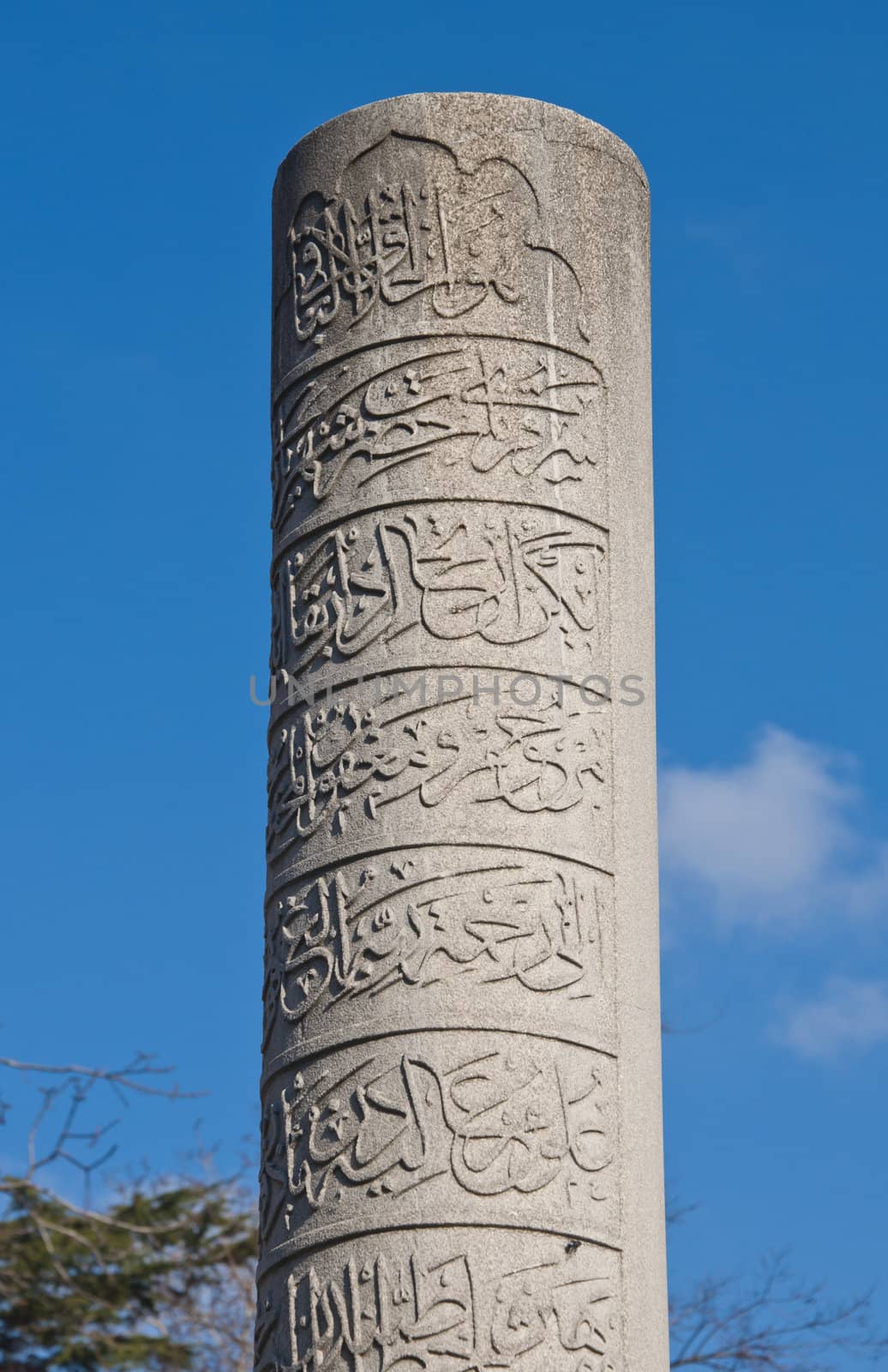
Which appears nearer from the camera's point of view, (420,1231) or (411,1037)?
(420,1231)

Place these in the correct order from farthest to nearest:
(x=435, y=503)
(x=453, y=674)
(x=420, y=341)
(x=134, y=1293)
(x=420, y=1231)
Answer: (x=134, y=1293) < (x=420, y=341) < (x=435, y=503) < (x=453, y=674) < (x=420, y=1231)

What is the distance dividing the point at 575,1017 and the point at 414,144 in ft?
9.14

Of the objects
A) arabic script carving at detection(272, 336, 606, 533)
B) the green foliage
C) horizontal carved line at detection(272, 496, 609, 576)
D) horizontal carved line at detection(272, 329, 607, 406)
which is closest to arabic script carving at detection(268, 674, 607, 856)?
horizontal carved line at detection(272, 496, 609, 576)

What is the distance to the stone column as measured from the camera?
6.01 metres

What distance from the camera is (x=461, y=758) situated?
6.42m

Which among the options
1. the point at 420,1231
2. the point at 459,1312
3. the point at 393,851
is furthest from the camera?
the point at 393,851

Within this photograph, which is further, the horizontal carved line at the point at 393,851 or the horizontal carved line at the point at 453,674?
the horizontal carved line at the point at 453,674

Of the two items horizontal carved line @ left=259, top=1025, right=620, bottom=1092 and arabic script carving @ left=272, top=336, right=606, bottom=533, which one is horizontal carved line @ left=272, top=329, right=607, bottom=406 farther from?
horizontal carved line @ left=259, top=1025, right=620, bottom=1092

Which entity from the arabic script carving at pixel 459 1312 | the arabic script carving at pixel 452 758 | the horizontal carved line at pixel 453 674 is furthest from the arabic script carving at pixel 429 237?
the arabic script carving at pixel 459 1312

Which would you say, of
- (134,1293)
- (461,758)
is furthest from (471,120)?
(134,1293)

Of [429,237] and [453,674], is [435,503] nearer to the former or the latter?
[453,674]

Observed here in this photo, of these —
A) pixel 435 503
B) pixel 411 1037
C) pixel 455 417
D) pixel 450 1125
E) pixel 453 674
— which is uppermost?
pixel 455 417

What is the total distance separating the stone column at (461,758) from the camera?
19.7ft

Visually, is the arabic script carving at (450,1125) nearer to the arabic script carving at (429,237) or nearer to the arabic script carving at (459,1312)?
the arabic script carving at (459,1312)
